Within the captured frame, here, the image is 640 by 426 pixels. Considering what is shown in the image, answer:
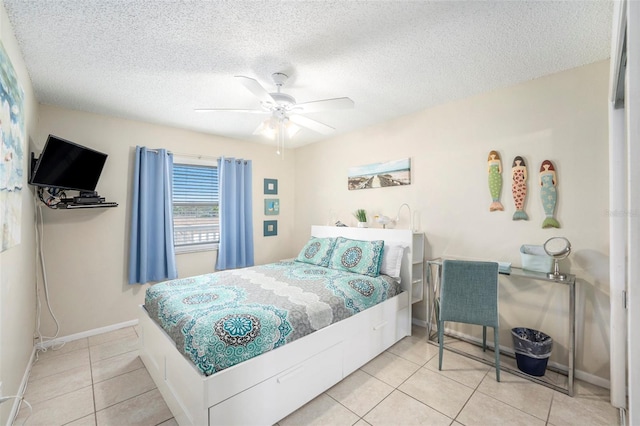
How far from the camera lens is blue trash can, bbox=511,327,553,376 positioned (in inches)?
86.3

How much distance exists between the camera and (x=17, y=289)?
199 centimetres

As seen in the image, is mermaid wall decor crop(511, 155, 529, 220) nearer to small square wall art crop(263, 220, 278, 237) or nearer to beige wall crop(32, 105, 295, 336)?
small square wall art crop(263, 220, 278, 237)

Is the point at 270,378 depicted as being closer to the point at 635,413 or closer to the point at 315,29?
the point at 635,413

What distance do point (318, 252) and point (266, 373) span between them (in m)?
1.82

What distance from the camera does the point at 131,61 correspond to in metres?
2.10

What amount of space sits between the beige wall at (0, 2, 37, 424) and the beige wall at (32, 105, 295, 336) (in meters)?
0.27

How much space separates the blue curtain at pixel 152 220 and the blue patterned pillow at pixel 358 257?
2099mm

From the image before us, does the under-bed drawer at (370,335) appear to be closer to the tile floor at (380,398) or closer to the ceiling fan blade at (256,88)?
the tile floor at (380,398)

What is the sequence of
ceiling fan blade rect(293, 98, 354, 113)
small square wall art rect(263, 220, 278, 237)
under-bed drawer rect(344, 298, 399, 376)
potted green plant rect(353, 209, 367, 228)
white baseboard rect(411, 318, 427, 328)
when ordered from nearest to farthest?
ceiling fan blade rect(293, 98, 354, 113) → under-bed drawer rect(344, 298, 399, 376) → white baseboard rect(411, 318, 427, 328) → potted green plant rect(353, 209, 367, 228) → small square wall art rect(263, 220, 278, 237)

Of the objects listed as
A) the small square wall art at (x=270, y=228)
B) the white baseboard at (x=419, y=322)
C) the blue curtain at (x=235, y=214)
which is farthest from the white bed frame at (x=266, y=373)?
the small square wall art at (x=270, y=228)

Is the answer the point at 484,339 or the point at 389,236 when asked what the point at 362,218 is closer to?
the point at 389,236

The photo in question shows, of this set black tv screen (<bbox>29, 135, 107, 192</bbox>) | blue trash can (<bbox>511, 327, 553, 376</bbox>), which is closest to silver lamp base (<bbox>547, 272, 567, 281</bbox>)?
blue trash can (<bbox>511, 327, 553, 376</bbox>)

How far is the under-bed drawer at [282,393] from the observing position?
61.6 inches

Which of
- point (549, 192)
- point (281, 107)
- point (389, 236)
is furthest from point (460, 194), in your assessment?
point (281, 107)
